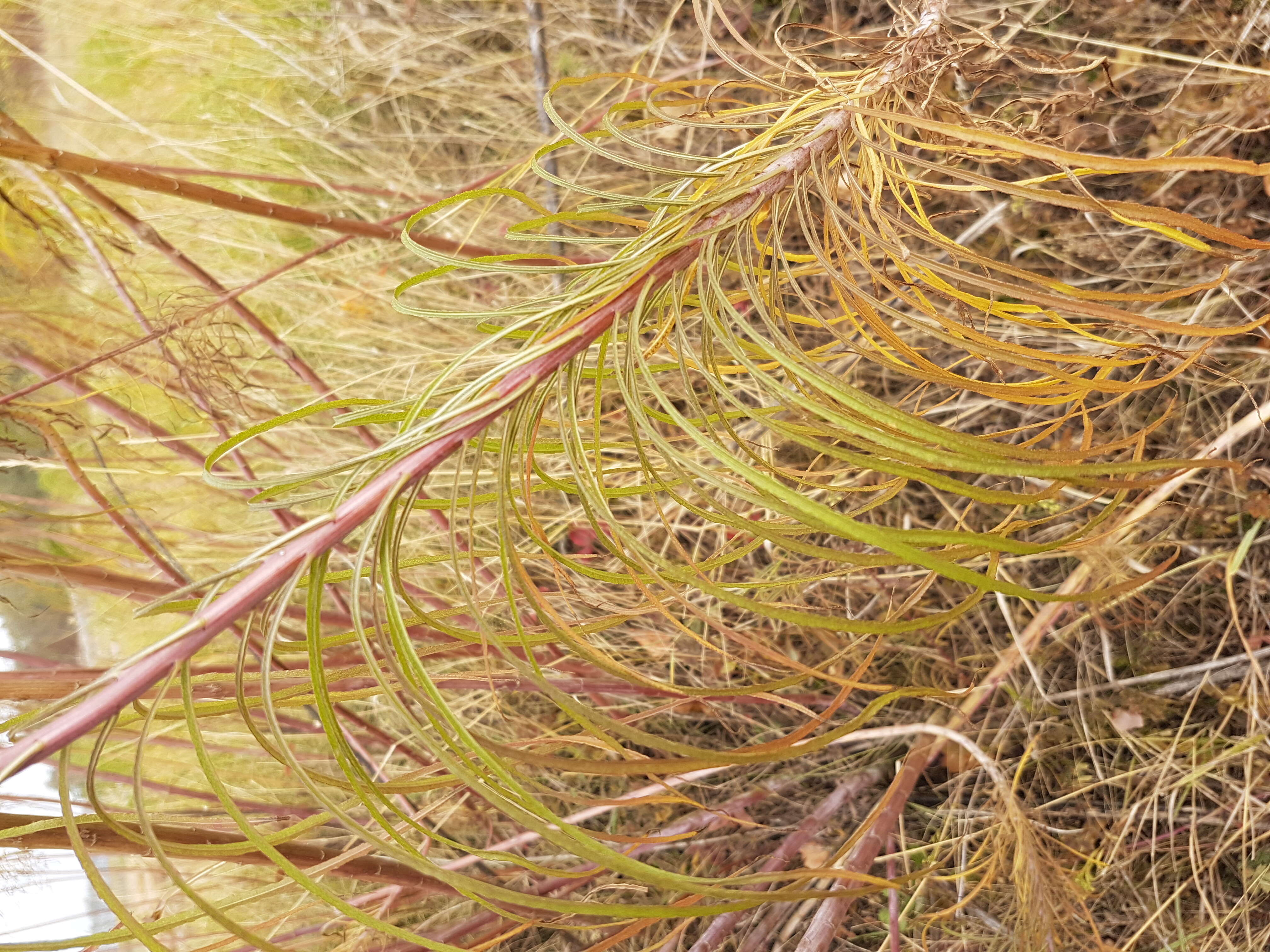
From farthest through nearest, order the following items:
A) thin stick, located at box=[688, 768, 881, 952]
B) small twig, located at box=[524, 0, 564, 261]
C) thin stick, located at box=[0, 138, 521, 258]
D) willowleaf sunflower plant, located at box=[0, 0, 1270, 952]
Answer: small twig, located at box=[524, 0, 564, 261], thin stick, located at box=[688, 768, 881, 952], thin stick, located at box=[0, 138, 521, 258], willowleaf sunflower plant, located at box=[0, 0, 1270, 952]

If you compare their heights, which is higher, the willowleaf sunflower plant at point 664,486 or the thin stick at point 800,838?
the willowleaf sunflower plant at point 664,486

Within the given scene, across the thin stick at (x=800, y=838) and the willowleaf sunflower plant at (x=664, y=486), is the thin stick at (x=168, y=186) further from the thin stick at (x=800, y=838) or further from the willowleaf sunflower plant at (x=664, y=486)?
the thin stick at (x=800, y=838)

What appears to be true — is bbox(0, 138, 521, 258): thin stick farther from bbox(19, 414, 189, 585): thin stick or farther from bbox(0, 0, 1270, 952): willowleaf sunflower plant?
bbox(19, 414, 189, 585): thin stick

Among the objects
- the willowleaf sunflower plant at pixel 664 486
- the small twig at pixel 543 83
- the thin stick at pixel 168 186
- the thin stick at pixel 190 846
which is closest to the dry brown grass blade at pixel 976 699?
the willowleaf sunflower plant at pixel 664 486

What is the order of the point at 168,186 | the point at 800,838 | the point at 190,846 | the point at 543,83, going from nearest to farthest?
1. the point at 190,846
2. the point at 168,186
3. the point at 800,838
4. the point at 543,83

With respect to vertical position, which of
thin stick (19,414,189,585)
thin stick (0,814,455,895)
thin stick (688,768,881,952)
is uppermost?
thin stick (19,414,189,585)

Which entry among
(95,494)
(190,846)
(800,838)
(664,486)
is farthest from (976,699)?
(95,494)

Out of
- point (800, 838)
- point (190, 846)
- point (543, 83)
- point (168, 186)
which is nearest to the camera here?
point (190, 846)

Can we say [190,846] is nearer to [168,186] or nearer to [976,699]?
[168,186]

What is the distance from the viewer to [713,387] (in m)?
0.44

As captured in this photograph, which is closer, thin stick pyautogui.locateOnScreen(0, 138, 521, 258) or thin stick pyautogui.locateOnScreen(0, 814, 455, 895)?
thin stick pyautogui.locateOnScreen(0, 814, 455, 895)

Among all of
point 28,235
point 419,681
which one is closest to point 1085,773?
point 419,681

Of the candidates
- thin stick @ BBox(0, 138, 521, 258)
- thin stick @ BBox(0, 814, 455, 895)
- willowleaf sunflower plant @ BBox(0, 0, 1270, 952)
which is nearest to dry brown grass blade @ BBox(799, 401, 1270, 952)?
willowleaf sunflower plant @ BBox(0, 0, 1270, 952)

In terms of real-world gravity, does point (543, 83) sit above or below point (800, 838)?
above
